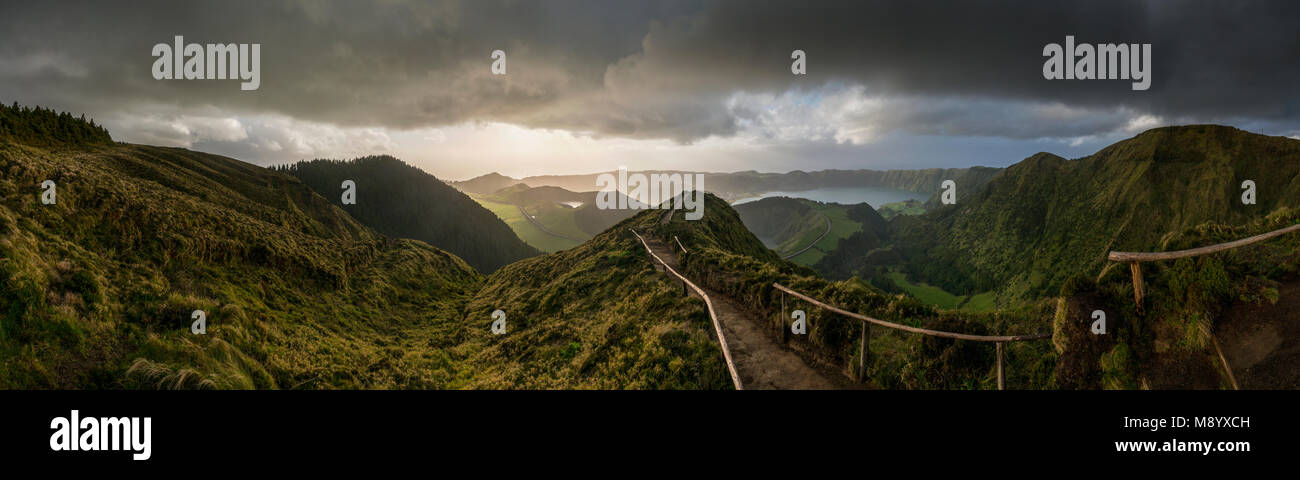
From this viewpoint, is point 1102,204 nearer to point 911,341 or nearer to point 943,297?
point 943,297

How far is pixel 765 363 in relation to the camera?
10.5 m

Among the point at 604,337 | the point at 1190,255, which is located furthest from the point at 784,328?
the point at 604,337

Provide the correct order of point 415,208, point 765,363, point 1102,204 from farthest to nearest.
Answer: point 415,208 < point 1102,204 < point 765,363

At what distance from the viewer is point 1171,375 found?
19.2 ft

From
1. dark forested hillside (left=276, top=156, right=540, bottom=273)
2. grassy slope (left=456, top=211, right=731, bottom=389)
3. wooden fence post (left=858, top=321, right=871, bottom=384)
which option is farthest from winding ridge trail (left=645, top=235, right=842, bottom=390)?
dark forested hillside (left=276, top=156, right=540, bottom=273)

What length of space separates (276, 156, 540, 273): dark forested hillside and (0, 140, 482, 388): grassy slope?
111 meters

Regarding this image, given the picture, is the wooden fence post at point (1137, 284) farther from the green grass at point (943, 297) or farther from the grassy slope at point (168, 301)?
the green grass at point (943, 297)

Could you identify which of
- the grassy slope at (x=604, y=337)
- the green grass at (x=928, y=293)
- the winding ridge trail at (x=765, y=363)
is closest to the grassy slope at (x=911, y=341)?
the winding ridge trail at (x=765, y=363)

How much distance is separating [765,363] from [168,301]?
19.3 meters

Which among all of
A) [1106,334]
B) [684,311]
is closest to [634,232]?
[684,311]

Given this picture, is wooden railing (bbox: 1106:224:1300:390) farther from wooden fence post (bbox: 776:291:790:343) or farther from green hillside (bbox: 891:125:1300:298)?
green hillside (bbox: 891:125:1300:298)

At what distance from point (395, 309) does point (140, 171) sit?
21.1 m
